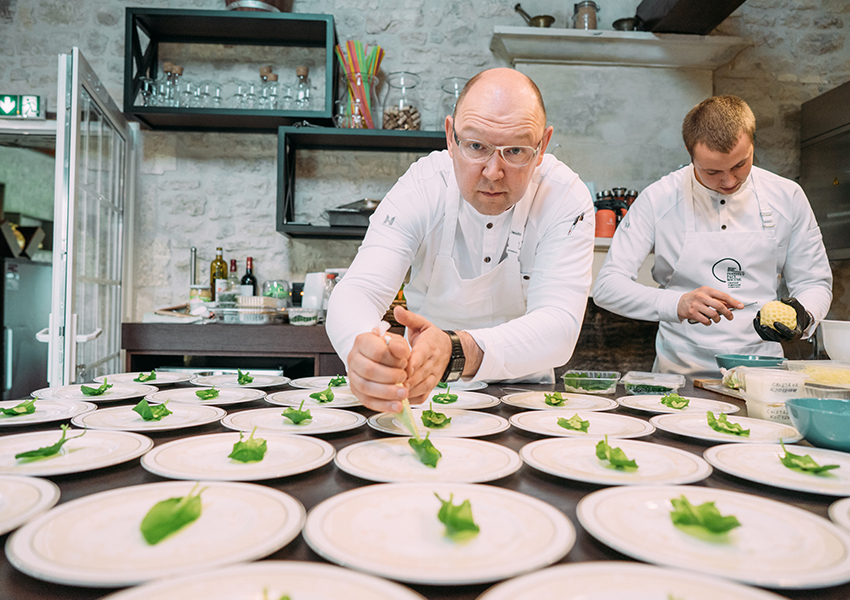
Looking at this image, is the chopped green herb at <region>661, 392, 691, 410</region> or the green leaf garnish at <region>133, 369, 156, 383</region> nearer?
the chopped green herb at <region>661, 392, 691, 410</region>

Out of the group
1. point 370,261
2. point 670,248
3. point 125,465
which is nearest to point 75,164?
point 370,261

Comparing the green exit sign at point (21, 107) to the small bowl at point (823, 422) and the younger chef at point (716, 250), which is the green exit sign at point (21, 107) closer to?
the younger chef at point (716, 250)

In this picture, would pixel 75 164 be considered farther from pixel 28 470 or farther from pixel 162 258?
pixel 28 470

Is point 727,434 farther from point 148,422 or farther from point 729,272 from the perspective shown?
point 729,272

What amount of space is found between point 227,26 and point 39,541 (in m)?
3.31

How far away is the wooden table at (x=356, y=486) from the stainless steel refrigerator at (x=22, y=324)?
4.29 m

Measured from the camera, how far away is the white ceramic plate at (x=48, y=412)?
845 millimetres

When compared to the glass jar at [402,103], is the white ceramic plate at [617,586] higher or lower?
lower

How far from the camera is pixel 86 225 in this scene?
2623 millimetres

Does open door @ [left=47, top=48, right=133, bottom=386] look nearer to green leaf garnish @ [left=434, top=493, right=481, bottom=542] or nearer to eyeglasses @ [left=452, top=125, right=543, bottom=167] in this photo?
eyeglasses @ [left=452, top=125, right=543, bottom=167]

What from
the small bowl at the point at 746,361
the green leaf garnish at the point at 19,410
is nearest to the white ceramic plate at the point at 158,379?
the green leaf garnish at the point at 19,410

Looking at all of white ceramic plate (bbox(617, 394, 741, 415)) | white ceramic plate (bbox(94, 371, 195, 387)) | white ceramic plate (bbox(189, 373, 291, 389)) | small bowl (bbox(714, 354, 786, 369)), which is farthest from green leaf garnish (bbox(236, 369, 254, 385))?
small bowl (bbox(714, 354, 786, 369))

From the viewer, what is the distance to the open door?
2281 millimetres

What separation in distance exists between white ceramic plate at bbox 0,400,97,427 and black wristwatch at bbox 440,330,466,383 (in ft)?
2.21
